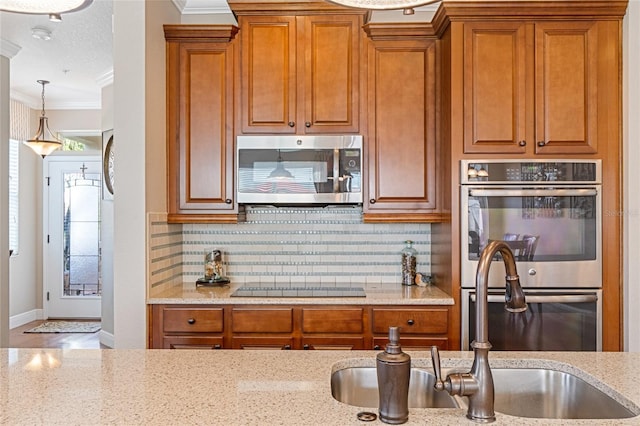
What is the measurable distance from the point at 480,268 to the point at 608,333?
2141 millimetres

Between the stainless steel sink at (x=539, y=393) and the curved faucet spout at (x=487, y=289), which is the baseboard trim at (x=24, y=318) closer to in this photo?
the stainless steel sink at (x=539, y=393)

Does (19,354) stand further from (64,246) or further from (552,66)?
(64,246)

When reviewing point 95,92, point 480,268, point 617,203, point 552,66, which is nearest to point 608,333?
point 617,203

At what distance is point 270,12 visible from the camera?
10.2 ft

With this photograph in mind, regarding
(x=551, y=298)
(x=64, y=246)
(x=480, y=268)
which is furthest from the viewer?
(x=64, y=246)

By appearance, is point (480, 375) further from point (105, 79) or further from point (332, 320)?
point (105, 79)

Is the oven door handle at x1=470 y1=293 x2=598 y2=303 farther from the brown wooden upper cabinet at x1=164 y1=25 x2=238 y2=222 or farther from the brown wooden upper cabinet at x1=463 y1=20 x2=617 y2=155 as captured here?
the brown wooden upper cabinet at x1=164 y1=25 x2=238 y2=222

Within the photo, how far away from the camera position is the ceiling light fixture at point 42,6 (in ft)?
4.57

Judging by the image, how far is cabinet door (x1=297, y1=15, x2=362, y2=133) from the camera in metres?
3.11

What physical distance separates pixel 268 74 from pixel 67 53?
8.06ft

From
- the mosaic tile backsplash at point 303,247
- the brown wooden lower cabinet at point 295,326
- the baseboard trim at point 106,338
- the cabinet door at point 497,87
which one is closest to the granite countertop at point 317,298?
the brown wooden lower cabinet at point 295,326

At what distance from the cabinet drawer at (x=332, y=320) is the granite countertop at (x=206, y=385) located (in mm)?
1168

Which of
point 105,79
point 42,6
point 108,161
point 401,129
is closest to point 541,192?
point 401,129

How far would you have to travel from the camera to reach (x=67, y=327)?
5949 mm
